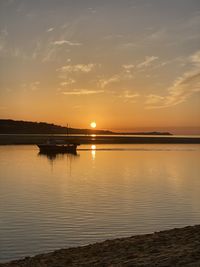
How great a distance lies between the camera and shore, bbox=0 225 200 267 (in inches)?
486

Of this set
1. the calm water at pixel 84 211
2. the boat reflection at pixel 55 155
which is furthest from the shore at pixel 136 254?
the boat reflection at pixel 55 155

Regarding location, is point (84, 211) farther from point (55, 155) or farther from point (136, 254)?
point (55, 155)

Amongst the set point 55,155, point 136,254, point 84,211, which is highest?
point 136,254

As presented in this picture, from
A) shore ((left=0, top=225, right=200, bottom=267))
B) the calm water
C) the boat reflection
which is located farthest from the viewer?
the boat reflection

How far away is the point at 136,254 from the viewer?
13.8 metres

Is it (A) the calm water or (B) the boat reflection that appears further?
(B) the boat reflection

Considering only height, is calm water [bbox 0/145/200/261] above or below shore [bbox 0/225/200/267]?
below

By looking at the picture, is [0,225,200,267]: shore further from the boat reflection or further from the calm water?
the boat reflection

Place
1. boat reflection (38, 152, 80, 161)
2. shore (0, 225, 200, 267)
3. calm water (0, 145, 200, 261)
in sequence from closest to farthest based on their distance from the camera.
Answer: shore (0, 225, 200, 267)
calm water (0, 145, 200, 261)
boat reflection (38, 152, 80, 161)

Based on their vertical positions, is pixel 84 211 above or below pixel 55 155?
above

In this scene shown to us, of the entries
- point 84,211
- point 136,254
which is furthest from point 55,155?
point 136,254

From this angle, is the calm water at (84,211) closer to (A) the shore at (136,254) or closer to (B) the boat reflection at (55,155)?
(A) the shore at (136,254)

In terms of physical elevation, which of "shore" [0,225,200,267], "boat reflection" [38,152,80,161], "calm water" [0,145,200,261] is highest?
"shore" [0,225,200,267]

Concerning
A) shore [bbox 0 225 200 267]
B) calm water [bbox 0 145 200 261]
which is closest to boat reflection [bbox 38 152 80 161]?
calm water [bbox 0 145 200 261]
